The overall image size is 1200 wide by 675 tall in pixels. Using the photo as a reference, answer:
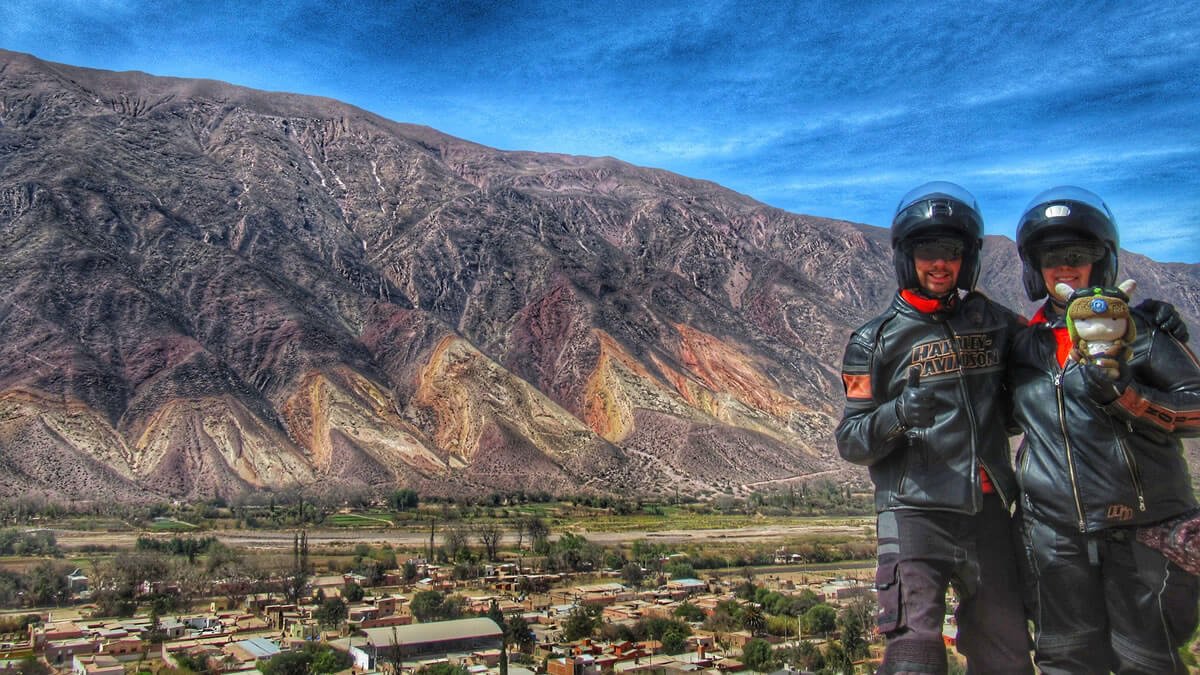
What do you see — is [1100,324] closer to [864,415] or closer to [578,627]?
[864,415]

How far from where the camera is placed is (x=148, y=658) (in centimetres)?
3161

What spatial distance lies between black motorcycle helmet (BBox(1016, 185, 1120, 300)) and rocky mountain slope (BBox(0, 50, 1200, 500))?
59.4m

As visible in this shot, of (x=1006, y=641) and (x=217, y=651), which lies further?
(x=217, y=651)

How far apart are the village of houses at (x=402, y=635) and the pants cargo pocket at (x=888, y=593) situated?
22.3m

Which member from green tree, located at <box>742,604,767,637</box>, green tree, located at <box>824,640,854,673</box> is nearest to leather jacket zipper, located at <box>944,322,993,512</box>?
green tree, located at <box>824,640,854,673</box>

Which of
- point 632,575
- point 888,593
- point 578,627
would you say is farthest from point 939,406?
point 632,575

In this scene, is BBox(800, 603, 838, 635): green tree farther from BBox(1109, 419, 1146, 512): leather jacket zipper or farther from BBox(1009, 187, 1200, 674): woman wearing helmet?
BBox(1109, 419, 1146, 512): leather jacket zipper

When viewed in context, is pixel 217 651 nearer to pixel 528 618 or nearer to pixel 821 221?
pixel 528 618

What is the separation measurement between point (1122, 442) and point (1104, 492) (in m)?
0.24

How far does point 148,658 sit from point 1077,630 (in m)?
31.4

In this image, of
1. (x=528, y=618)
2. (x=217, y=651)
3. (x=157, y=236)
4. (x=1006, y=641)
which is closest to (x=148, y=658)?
(x=217, y=651)

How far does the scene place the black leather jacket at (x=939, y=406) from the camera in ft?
17.8

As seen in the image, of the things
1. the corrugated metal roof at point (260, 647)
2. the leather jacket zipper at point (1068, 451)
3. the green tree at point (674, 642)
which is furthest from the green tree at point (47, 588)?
the leather jacket zipper at point (1068, 451)

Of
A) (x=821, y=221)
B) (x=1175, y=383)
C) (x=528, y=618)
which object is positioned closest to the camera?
(x=1175, y=383)
